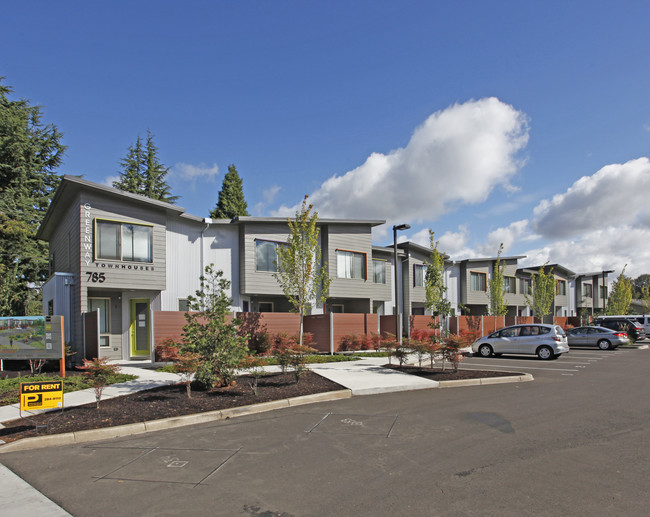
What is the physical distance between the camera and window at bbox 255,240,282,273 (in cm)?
2319

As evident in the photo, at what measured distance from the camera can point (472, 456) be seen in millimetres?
A: 6391

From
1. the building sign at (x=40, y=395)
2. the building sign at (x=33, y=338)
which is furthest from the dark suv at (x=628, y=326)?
the building sign at (x=40, y=395)

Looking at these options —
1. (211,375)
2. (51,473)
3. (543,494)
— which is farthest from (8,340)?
(543,494)

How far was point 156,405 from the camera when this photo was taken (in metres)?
9.42

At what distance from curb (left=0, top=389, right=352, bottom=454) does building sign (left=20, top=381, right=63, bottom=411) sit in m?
0.79

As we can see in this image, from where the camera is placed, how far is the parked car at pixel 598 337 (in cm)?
2752

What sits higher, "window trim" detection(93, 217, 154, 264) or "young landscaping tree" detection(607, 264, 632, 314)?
"window trim" detection(93, 217, 154, 264)

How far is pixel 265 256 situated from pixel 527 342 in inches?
519

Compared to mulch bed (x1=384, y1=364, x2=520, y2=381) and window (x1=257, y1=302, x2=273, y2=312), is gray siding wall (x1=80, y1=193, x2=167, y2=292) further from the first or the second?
mulch bed (x1=384, y1=364, x2=520, y2=381)

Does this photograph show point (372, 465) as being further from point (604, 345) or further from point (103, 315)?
point (604, 345)

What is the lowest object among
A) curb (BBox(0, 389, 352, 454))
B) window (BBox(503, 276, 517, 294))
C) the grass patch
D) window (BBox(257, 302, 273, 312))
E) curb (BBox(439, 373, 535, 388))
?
curb (BBox(439, 373, 535, 388))

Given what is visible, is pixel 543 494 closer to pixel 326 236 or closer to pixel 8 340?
pixel 8 340

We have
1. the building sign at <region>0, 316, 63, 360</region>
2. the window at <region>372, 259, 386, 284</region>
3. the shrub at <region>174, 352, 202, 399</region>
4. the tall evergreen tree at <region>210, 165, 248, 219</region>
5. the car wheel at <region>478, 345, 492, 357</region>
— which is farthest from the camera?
the tall evergreen tree at <region>210, 165, 248, 219</region>

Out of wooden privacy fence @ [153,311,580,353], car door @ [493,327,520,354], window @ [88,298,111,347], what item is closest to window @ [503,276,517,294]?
wooden privacy fence @ [153,311,580,353]
